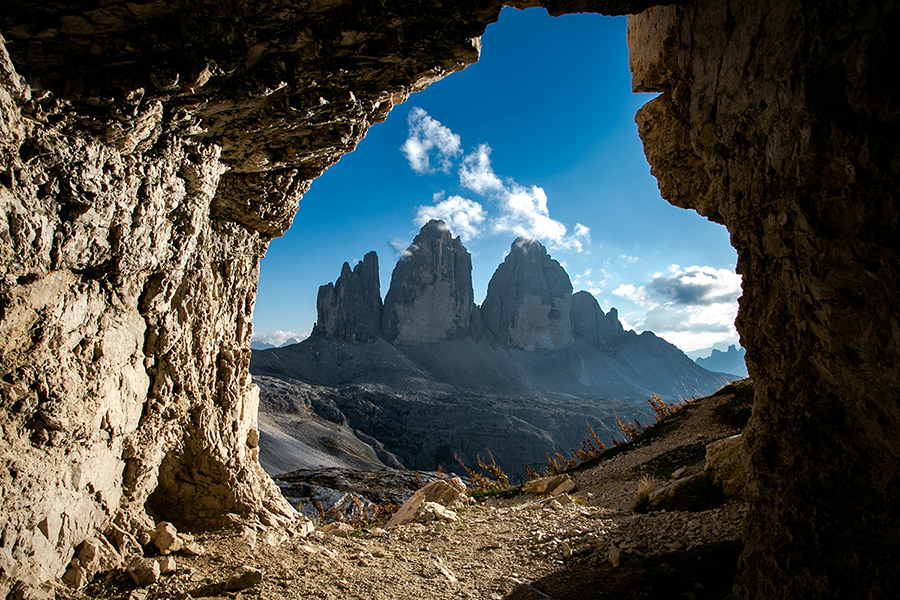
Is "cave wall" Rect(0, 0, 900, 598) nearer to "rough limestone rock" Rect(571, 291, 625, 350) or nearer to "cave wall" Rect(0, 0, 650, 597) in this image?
"cave wall" Rect(0, 0, 650, 597)

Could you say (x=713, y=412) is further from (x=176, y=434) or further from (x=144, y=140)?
(x=144, y=140)

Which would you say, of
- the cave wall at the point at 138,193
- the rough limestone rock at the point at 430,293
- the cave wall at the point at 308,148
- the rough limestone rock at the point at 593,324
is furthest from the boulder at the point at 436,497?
the rough limestone rock at the point at 593,324

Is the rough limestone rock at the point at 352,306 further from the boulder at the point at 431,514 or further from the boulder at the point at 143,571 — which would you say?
the boulder at the point at 143,571

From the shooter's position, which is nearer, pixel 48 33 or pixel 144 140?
pixel 48 33

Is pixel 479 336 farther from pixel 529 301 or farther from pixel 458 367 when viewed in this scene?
pixel 529 301

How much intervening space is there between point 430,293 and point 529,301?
36.7m

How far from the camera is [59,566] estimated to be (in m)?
3.59

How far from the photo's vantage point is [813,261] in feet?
8.59

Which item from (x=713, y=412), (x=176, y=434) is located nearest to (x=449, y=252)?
(x=713, y=412)

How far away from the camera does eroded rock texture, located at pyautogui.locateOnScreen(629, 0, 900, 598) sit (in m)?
2.22

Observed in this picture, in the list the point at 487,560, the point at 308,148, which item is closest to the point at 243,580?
the point at 487,560

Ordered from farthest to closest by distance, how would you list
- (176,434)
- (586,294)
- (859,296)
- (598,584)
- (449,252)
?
(586,294) < (449,252) < (176,434) < (598,584) < (859,296)

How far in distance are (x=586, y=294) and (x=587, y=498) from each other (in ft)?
531

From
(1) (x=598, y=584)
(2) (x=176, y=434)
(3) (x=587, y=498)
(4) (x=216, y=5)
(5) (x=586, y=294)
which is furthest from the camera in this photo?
(5) (x=586, y=294)
